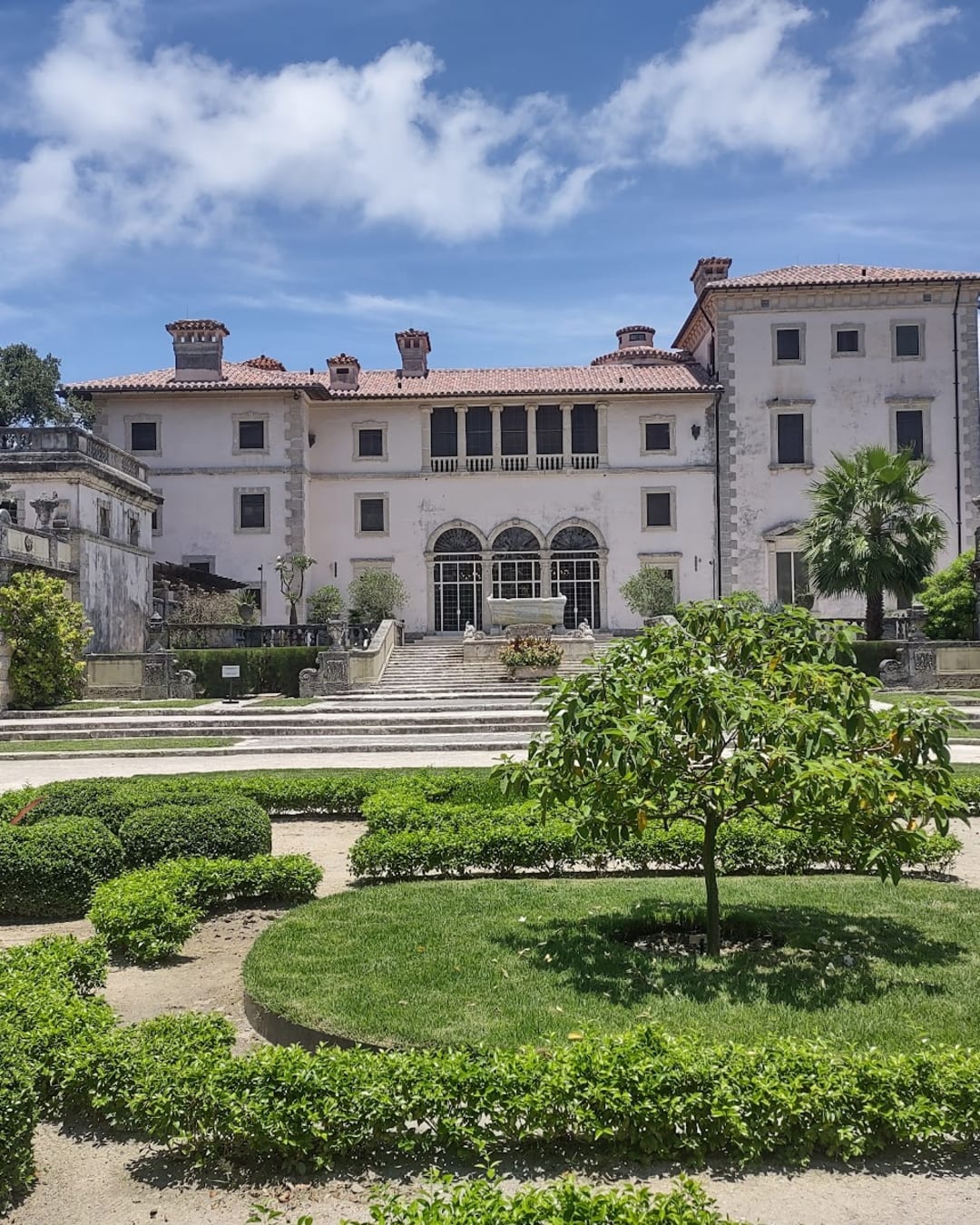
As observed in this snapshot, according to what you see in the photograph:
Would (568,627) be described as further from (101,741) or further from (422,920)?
(422,920)

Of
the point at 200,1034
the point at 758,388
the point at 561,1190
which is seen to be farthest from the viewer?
the point at 758,388

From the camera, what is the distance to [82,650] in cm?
2806

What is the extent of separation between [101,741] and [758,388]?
94.5 feet

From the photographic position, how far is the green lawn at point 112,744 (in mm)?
19609

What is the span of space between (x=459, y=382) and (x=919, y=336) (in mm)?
17797

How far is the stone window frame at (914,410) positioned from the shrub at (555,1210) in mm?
40119

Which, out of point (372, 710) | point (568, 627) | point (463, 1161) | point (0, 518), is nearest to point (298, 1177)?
point (463, 1161)

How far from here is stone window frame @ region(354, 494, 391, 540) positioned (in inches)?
1658

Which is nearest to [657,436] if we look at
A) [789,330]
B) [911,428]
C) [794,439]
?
[794,439]

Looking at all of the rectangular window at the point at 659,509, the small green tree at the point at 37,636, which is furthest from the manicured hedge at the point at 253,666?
the rectangular window at the point at 659,509

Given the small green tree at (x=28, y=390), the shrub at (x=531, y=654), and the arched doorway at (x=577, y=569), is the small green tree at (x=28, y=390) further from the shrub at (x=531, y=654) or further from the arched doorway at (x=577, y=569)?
the shrub at (x=531, y=654)

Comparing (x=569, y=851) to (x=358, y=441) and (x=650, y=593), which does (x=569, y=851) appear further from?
(x=358, y=441)

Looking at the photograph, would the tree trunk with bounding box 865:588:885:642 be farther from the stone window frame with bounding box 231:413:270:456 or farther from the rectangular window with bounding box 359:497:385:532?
the stone window frame with bounding box 231:413:270:456

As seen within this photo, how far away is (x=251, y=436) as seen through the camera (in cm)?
4122
